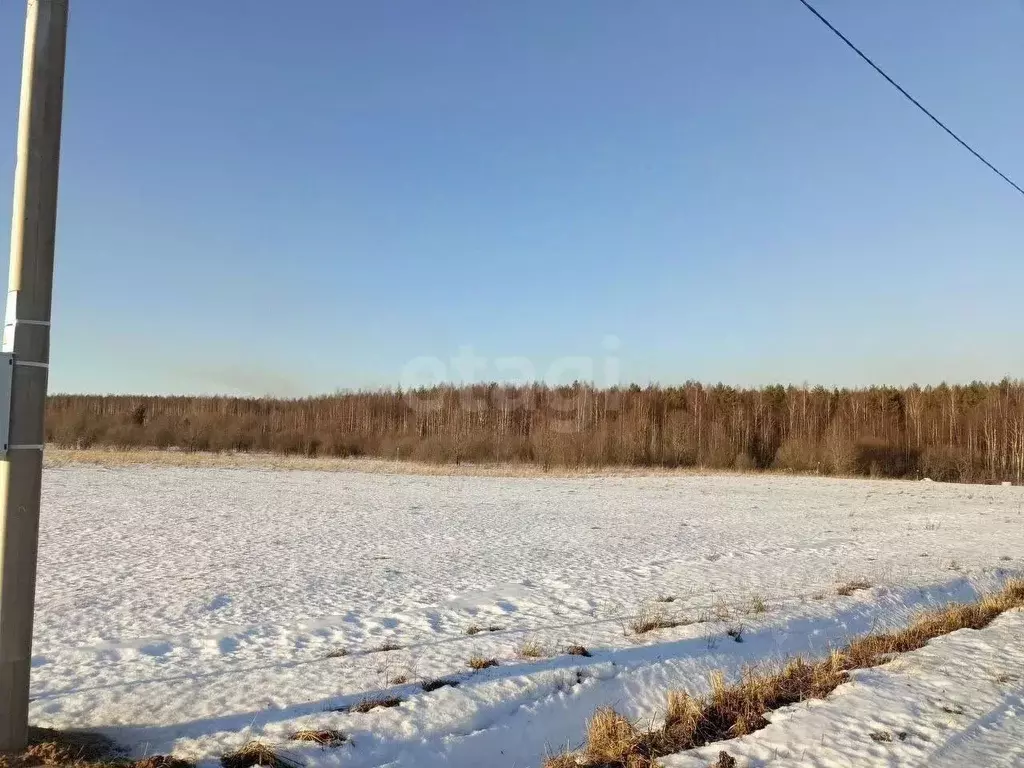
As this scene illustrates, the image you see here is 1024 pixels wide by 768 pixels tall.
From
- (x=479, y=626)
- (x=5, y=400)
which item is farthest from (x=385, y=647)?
(x=5, y=400)

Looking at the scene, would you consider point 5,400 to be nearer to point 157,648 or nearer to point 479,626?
point 157,648

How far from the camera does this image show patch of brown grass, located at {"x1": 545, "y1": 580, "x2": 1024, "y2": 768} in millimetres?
5047

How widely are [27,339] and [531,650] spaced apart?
4995mm

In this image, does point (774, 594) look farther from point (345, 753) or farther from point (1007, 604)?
point (345, 753)

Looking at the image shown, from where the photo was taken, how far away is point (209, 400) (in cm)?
9912

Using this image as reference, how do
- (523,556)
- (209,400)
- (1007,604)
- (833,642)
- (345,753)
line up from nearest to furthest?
(345,753) < (833,642) < (1007,604) < (523,556) < (209,400)

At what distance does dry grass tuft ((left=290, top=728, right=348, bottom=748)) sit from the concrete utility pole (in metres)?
1.64

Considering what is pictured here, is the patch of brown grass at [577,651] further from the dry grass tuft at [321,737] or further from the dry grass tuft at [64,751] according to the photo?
the dry grass tuft at [64,751]

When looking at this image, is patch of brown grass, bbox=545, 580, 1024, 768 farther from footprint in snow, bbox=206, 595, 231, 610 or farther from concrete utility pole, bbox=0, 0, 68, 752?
footprint in snow, bbox=206, 595, 231, 610

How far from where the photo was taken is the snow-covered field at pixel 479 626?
213 inches

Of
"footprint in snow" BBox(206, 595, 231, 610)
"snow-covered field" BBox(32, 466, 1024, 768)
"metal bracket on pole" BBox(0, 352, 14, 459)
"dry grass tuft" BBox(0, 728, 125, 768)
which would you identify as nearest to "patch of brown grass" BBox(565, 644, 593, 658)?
"snow-covered field" BBox(32, 466, 1024, 768)

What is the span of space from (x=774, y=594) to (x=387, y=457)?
5257cm

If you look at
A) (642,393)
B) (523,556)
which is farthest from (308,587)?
(642,393)

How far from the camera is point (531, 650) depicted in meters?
7.27
